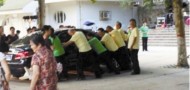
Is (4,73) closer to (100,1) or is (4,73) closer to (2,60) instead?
(2,60)

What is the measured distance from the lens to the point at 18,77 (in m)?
12.5

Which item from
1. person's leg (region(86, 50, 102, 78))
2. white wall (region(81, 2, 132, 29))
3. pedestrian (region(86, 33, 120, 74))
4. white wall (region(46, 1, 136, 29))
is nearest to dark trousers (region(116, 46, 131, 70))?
pedestrian (region(86, 33, 120, 74))

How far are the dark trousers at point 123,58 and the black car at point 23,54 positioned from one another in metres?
1.84

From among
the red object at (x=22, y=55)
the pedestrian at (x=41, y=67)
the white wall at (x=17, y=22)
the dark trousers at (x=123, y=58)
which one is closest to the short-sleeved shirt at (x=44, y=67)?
the pedestrian at (x=41, y=67)

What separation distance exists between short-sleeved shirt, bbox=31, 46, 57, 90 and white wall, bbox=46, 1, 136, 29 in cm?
2425

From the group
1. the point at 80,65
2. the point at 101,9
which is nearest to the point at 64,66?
the point at 80,65

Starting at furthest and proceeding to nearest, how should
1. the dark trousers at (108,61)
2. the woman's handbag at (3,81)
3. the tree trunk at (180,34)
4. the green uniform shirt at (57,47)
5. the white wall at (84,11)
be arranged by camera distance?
the white wall at (84,11) < the tree trunk at (180,34) < the dark trousers at (108,61) < the green uniform shirt at (57,47) < the woman's handbag at (3,81)

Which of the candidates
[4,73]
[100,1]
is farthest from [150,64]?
[100,1]

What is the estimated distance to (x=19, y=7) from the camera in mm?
32688

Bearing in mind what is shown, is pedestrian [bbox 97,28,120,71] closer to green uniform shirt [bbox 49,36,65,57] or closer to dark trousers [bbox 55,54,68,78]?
dark trousers [bbox 55,54,68,78]

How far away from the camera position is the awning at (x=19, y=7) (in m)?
32.3

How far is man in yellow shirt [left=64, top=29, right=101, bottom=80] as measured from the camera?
1190cm

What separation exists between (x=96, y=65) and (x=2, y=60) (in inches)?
244

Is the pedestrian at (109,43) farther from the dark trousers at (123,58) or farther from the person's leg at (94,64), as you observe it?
the person's leg at (94,64)
